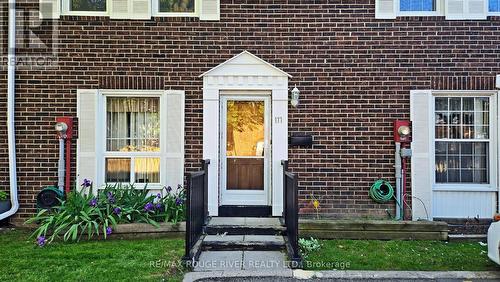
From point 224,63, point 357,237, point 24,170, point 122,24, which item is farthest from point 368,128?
point 24,170

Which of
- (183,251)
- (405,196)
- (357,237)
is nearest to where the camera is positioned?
(183,251)

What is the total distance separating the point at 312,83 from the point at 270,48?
0.97 meters

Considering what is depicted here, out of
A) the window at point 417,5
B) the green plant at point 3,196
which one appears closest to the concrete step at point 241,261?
the green plant at point 3,196

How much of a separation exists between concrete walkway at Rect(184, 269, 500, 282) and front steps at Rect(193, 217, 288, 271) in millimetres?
173

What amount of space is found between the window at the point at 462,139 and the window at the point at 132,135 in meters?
5.10

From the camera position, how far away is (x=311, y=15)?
6953mm

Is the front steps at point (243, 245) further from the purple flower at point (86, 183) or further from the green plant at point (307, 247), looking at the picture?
the purple flower at point (86, 183)

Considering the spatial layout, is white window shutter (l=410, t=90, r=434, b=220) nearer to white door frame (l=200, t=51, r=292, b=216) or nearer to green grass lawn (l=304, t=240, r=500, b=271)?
green grass lawn (l=304, t=240, r=500, b=271)

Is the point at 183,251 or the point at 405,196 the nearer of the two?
the point at 183,251

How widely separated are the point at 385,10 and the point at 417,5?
659 mm

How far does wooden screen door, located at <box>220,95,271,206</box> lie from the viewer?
698cm

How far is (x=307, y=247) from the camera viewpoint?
559cm

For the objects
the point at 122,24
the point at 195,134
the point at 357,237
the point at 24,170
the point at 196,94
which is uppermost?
the point at 122,24

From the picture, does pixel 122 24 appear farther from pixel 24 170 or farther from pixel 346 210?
pixel 346 210
